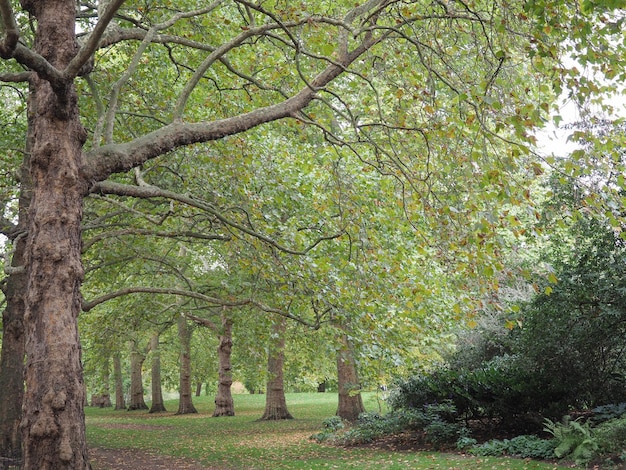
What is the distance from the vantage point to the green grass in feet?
35.2

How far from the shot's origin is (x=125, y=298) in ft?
46.9

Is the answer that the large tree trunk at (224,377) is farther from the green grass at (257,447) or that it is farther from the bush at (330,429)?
the bush at (330,429)

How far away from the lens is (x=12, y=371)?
33.0 ft

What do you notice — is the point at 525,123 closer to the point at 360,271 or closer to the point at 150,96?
the point at 360,271

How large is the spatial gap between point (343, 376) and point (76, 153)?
13619 millimetres

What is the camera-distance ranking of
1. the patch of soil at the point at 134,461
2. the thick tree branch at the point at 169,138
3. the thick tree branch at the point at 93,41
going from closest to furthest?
Result: the thick tree branch at the point at 93,41 → the thick tree branch at the point at 169,138 → the patch of soil at the point at 134,461

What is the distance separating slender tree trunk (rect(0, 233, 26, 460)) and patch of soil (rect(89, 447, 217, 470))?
5.53 feet

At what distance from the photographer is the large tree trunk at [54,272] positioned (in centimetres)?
481

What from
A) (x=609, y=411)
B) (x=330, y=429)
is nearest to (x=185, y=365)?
(x=330, y=429)

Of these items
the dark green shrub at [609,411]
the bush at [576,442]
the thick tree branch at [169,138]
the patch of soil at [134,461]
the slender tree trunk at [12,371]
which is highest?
the thick tree branch at [169,138]

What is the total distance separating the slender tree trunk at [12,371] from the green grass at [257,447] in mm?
3938

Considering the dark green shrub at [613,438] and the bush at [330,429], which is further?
the bush at [330,429]

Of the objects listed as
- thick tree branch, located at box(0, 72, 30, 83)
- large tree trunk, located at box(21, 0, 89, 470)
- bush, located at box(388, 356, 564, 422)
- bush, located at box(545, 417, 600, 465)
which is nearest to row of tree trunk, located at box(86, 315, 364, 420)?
bush, located at box(388, 356, 564, 422)

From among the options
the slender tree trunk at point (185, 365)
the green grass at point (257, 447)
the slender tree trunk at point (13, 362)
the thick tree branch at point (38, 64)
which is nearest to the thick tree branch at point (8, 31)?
the thick tree branch at point (38, 64)
